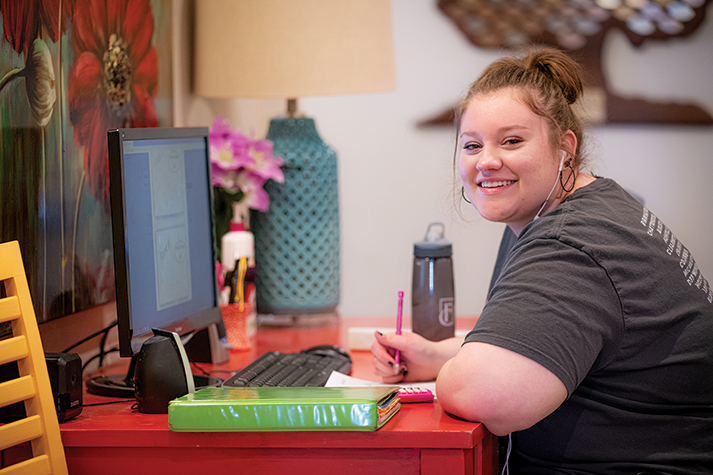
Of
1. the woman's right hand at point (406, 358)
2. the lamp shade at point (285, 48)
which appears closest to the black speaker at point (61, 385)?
the woman's right hand at point (406, 358)

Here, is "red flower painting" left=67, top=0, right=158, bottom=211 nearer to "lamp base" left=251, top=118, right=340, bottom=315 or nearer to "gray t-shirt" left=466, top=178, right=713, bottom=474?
"lamp base" left=251, top=118, right=340, bottom=315

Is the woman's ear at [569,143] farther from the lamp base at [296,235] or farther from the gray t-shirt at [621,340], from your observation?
the lamp base at [296,235]

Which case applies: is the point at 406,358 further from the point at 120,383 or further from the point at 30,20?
the point at 30,20

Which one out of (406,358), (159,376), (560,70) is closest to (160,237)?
(159,376)

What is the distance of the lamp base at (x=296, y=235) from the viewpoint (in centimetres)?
192

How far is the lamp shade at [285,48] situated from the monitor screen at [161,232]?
48 centimetres

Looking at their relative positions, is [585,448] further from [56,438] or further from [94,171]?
[94,171]

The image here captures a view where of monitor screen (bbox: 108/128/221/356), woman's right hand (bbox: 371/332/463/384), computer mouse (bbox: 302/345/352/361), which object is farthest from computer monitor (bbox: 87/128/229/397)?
woman's right hand (bbox: 371/332/463/384)

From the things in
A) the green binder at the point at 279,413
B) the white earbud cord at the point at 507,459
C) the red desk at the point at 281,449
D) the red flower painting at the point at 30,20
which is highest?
the red flower painting at the point at 30,20

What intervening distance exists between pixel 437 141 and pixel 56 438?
2126 millimetres

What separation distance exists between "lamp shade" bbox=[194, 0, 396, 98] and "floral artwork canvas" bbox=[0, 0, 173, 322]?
0.25m

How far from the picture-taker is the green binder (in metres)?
0.92

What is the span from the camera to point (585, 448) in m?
1.05

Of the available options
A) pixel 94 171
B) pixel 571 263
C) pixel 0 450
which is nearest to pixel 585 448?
pixel 571 263
